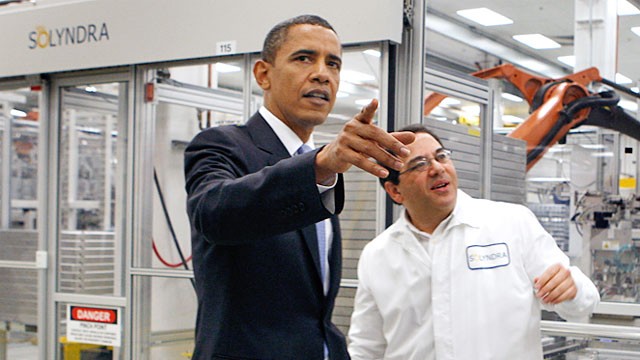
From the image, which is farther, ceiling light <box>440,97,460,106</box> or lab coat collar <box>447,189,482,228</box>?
ceiling light <box>440,97,460,106</box>

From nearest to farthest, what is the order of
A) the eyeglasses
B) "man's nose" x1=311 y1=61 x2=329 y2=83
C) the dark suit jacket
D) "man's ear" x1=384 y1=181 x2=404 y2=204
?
1. the dark suit jacket
2. "man's nose" x1=311 y1=61 x2=329 y2=83
3. the eyeglasses
4. "man's ear" x1=384 y1=181 x2=404 y2=204

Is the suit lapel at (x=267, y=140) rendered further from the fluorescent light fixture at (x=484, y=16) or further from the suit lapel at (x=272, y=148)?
the fluorescent light fixture at (x=484, y=16)

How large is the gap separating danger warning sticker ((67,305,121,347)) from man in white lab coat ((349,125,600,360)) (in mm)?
2347

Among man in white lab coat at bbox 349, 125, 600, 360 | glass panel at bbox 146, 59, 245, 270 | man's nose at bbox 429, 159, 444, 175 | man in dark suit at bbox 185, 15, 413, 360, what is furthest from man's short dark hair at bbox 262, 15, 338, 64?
glass panel at bbox 146, 59, 245, 270

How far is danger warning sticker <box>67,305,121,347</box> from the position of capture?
463 centimetres

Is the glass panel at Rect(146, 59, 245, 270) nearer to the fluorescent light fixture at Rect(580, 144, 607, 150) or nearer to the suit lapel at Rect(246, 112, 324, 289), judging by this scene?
the fluorescent light fixture at Rect(580, 144, 607, 150)

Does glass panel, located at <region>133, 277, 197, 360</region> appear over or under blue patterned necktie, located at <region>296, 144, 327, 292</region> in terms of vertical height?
under

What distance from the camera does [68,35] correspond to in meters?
4.70

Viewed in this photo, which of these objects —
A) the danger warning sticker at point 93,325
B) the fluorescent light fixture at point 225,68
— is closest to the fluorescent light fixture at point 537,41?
the fluorescent light fixture at point 225,68

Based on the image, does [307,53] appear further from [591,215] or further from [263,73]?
[591,215]

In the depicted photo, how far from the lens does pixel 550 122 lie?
14.3ft

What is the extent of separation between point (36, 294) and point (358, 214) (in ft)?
7.89

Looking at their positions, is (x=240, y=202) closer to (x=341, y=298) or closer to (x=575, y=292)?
(x=575, y=292)

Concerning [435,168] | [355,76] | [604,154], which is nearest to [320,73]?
[435,168]
